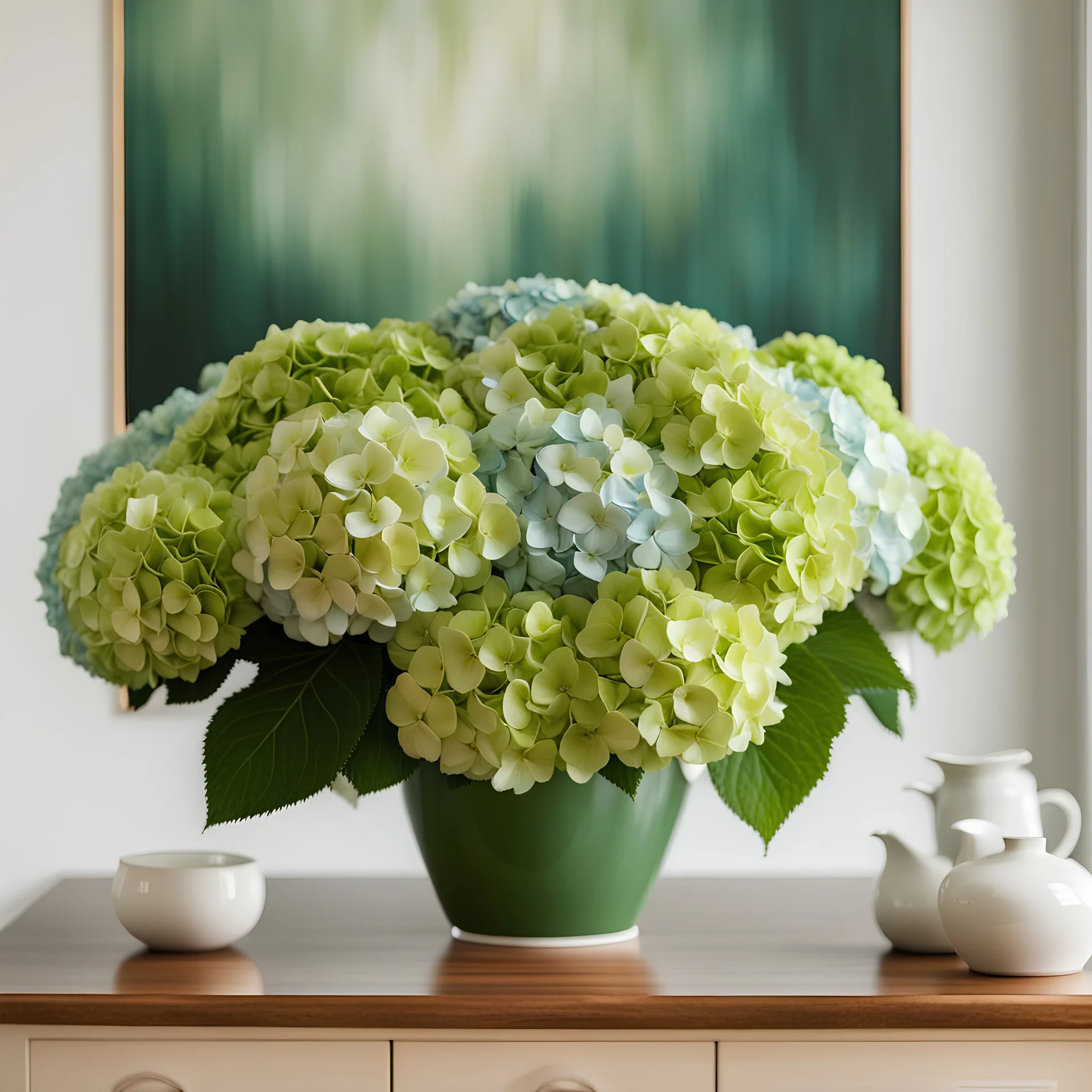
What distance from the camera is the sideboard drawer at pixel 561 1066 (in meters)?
0.74

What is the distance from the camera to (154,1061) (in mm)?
750

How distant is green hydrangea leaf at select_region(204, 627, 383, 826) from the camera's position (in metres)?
0.73

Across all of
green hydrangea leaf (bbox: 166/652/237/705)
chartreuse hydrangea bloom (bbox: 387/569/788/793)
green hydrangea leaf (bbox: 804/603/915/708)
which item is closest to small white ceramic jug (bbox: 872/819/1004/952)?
green hydrangea leaf (bbox: 804/603/915/708)

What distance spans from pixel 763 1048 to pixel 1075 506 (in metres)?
1.16

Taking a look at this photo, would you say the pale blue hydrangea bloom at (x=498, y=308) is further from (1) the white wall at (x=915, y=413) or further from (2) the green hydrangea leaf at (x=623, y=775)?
(1) the white wall at (x=915, y=413)

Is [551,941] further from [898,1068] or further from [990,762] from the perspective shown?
[990,762]

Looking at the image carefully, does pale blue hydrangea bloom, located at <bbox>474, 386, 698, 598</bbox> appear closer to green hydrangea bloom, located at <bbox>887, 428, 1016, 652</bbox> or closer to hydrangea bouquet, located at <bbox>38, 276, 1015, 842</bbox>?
hydrangea bouquet, located at <bbox>38, 276, 1015, 842</bbox>

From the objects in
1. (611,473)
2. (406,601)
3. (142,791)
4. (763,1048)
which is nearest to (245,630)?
(406,601)

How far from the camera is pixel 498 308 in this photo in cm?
87

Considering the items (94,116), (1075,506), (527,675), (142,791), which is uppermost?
(94,116)

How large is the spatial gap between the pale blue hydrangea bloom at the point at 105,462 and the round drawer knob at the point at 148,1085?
32 centimetres

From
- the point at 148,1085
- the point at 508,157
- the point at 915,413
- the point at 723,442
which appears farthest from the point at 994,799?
the point at 508,157

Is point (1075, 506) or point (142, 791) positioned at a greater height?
point (1075, 506)

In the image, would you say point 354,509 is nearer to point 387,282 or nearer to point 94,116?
point 387,282
